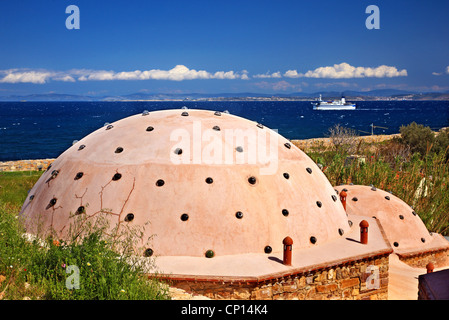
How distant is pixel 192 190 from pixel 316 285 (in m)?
3.01

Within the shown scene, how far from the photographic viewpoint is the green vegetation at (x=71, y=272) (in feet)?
20.7

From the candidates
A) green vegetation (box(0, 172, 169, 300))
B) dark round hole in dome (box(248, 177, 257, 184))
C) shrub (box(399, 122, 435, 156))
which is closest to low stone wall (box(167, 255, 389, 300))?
green vegetation (box(0, 172, 169, 300))

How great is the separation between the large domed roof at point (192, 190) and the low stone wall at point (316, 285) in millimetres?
797

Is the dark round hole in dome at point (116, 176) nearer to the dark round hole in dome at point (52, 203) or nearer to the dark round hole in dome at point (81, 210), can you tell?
the dark round hole in dome at point (81, 210)

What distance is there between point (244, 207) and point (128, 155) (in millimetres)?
2679

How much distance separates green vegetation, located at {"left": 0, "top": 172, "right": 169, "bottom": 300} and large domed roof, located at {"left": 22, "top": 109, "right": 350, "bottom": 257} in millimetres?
1000

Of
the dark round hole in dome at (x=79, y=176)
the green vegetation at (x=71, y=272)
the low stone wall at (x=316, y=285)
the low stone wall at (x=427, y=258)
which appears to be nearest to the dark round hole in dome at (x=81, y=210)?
the dark round hole in dome at (x=79, y=176)

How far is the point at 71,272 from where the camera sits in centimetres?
657

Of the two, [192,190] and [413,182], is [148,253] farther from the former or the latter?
[413,182]

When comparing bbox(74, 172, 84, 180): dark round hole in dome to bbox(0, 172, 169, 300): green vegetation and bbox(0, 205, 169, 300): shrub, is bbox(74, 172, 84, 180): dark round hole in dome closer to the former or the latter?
bbox(0, 172, 169, 300): green vegetation

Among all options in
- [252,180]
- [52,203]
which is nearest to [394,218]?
[252,180]

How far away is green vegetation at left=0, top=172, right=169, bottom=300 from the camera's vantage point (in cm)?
632
